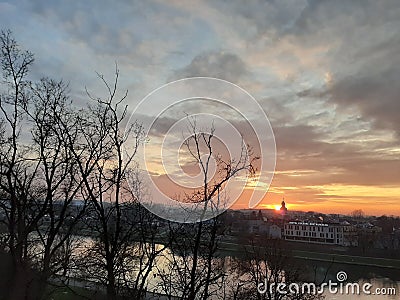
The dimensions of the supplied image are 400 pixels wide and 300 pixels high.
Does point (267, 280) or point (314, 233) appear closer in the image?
point (267, 280)

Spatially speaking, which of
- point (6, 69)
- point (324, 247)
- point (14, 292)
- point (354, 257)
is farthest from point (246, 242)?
point (324, 247)

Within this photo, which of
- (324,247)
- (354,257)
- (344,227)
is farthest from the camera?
(344,227)

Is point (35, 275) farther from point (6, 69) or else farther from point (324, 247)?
point (324, 247)

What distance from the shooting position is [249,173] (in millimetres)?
4457

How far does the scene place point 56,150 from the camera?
5273 millimetres

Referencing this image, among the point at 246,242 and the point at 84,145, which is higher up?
the point at 84,145

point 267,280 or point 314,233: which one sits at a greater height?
point 314,233

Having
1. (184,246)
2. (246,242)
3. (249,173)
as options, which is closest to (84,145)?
(184,246)

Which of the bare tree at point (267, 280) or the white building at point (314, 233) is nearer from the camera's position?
the bare tree at point (267, 280)

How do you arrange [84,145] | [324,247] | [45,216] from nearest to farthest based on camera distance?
Answer: [84,145] → [45,216] → [324,247]

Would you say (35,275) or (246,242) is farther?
(246,242)

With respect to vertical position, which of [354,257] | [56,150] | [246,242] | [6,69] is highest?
[6,69]

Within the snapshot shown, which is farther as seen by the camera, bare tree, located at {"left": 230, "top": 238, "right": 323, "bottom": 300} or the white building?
the white building

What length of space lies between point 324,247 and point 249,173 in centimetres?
1857
